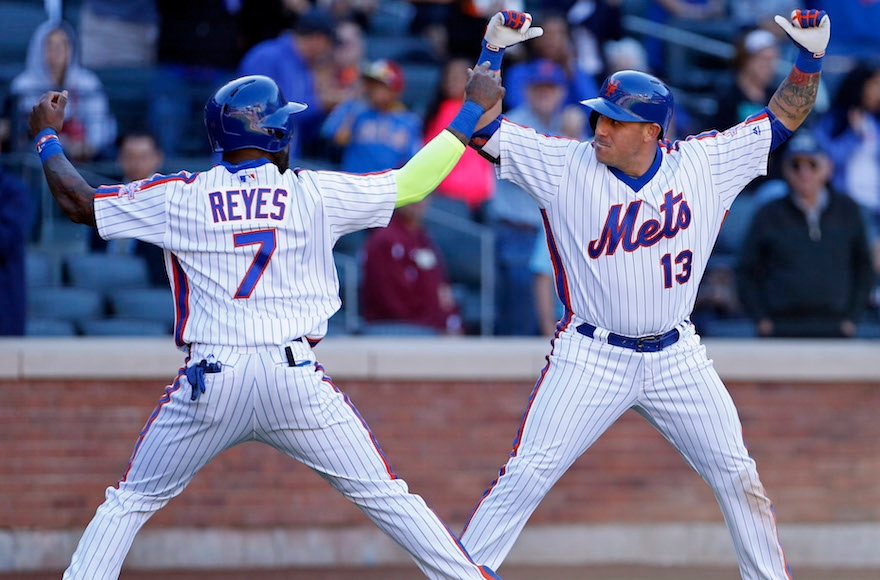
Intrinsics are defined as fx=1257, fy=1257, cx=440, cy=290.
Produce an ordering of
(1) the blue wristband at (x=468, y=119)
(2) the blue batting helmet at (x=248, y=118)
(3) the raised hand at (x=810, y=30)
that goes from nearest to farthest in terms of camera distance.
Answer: (2) the blue batting helmet at (x=248, y=118) < (1) the blue wristband at (x=468, y=119) < (3) the raised hand at (x=810, y=30)

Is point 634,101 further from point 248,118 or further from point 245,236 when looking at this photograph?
point 245,236

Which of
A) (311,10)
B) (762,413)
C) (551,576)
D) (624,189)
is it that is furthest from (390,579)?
(311,10)

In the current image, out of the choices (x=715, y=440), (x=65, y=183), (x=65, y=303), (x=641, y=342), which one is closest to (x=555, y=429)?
(x=641, y=342)

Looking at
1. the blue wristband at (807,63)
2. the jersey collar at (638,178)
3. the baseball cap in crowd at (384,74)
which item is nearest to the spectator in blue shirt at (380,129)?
the baseball cap in crowd at (384,74)

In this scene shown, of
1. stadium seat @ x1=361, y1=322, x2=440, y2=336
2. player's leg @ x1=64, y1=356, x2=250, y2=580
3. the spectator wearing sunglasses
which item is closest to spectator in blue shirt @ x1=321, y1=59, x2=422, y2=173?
stadium seat @ x1=361, y1=322, x2=440, y2=336

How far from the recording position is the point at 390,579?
6.94 meters

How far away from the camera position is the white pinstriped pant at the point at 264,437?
449 centimetres

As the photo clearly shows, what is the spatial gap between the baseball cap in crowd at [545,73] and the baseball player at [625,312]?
11.4ft

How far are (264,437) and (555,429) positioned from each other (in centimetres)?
116

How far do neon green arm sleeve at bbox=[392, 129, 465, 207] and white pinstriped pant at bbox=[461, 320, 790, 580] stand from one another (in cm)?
91

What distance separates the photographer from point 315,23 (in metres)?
9.06

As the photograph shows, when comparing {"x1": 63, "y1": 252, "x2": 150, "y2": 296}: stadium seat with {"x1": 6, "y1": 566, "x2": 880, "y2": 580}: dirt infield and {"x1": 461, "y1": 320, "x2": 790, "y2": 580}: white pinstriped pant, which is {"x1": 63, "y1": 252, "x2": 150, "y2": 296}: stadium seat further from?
{"x1": 461, "y1": 320, "x2": 790, "y2": 580}: white pinstriped pant

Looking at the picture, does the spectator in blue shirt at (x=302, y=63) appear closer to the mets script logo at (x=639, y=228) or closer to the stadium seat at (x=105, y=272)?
the stadium seat at (x=105, y=272)

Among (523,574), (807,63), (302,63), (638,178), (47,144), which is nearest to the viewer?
(47,144)
